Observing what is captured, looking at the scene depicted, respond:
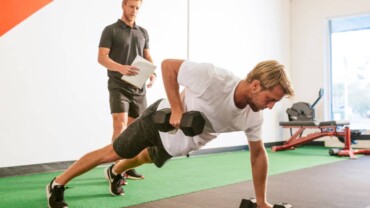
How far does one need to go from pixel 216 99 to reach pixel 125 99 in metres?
1.25

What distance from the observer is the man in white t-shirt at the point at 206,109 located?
5.18ft

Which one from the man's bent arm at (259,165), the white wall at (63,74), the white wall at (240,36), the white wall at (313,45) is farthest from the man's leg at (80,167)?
the white wall at (313,45)

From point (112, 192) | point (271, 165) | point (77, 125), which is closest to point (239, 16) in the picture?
point (271, 165)

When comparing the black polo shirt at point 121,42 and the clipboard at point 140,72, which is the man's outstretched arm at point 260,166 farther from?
the black polo shirt at point 121,42

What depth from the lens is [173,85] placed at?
172cm

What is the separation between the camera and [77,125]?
383 cm

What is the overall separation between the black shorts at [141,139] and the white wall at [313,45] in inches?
225

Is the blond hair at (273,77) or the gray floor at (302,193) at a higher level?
the blond hair at (273,77)

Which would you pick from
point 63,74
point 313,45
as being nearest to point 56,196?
point 63,74

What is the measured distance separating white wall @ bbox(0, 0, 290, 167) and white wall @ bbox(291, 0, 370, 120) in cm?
292

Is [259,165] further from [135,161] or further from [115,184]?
[115,184]

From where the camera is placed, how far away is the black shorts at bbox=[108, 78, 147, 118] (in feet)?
9.02

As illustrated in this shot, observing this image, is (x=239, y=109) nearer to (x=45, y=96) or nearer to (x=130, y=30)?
(x=130, y=30)

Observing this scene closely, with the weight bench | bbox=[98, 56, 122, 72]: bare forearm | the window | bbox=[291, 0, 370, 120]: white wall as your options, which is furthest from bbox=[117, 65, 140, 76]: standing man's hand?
the window
